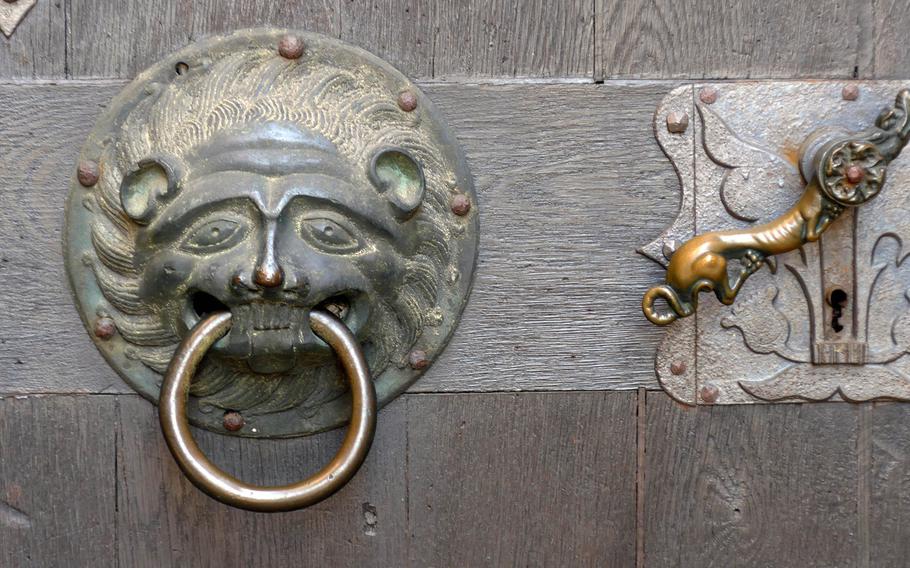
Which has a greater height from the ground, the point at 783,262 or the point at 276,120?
the point at 276,120

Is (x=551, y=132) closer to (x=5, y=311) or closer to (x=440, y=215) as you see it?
(x=440, y=215)

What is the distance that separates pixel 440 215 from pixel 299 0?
7.9 inches

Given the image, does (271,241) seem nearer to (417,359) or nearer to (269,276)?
(269,276)

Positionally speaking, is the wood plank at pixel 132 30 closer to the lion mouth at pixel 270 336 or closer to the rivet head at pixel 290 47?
the rivet head at pixel 290 47

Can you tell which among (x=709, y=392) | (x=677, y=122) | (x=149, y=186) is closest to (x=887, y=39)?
(x=677, y=122)

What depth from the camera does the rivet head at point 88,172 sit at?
0.71 metres

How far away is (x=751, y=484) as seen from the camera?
77 cm

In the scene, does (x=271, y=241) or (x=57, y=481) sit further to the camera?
(x=57, y=481)

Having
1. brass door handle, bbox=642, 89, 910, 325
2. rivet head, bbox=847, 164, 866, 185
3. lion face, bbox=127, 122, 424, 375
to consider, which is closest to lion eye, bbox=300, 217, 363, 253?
lion face, bbox=127, 122, 424, 375

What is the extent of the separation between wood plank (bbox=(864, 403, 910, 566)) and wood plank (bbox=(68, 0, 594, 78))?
38 cm

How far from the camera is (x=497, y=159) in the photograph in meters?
0.74

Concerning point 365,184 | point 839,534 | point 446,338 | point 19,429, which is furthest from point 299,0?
point 839,534

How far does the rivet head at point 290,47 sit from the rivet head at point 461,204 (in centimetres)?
16

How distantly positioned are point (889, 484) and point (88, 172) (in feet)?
2.28
